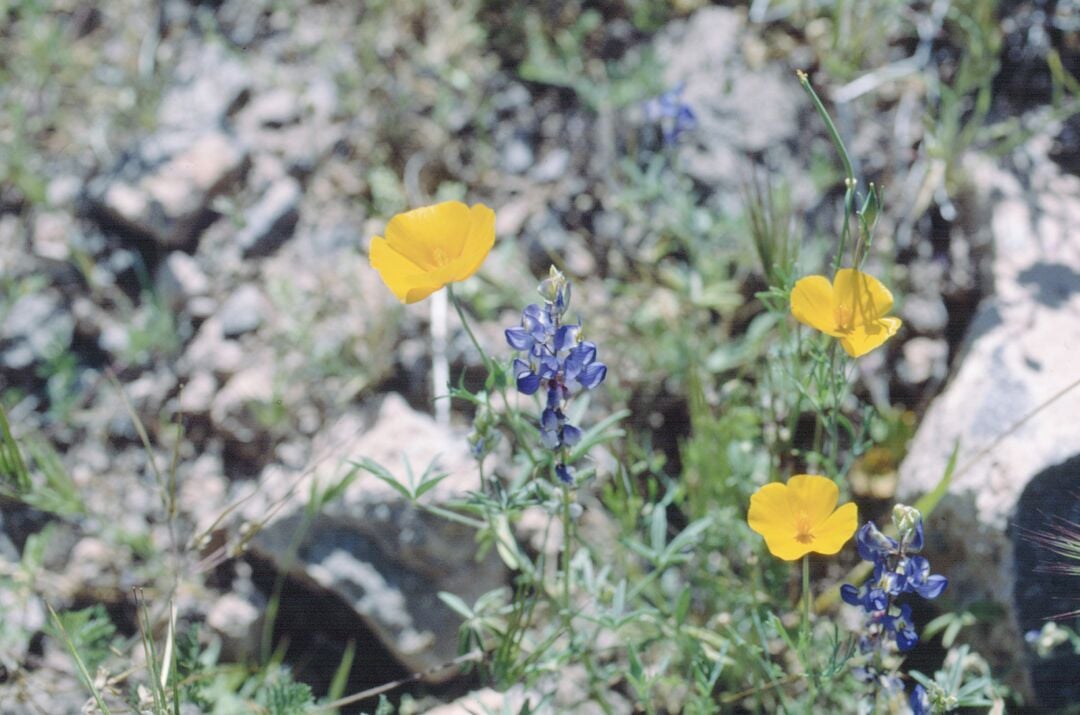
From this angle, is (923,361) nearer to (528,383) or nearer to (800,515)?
(800,515)

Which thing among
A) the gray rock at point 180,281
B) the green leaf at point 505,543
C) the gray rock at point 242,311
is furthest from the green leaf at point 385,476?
the gray rock at point 180,281

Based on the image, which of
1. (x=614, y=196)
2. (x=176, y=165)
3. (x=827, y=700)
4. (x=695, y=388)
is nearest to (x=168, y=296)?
(x=176, y=165)

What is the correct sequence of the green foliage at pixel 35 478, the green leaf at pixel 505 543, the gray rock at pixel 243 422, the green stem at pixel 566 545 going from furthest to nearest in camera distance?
the gray rock at pixel 243 422 < the green foliage at pixel 35 478 < the green leaf at pixel 505 543 < the green stem at pixel 566 545

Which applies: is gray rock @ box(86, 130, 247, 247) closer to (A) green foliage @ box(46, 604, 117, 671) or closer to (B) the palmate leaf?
(B) the palmate leaf

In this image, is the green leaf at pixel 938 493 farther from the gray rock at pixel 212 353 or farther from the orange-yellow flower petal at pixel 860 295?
the gray rock at pixel 212 353

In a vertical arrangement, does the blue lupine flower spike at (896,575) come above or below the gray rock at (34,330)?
above

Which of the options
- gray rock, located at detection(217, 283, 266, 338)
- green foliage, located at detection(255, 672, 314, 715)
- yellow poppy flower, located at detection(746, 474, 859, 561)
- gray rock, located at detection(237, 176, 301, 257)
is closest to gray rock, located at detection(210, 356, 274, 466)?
gray rock, located at detection(217, 283, 266, 338)

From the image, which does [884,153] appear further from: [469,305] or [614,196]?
[469,305]
